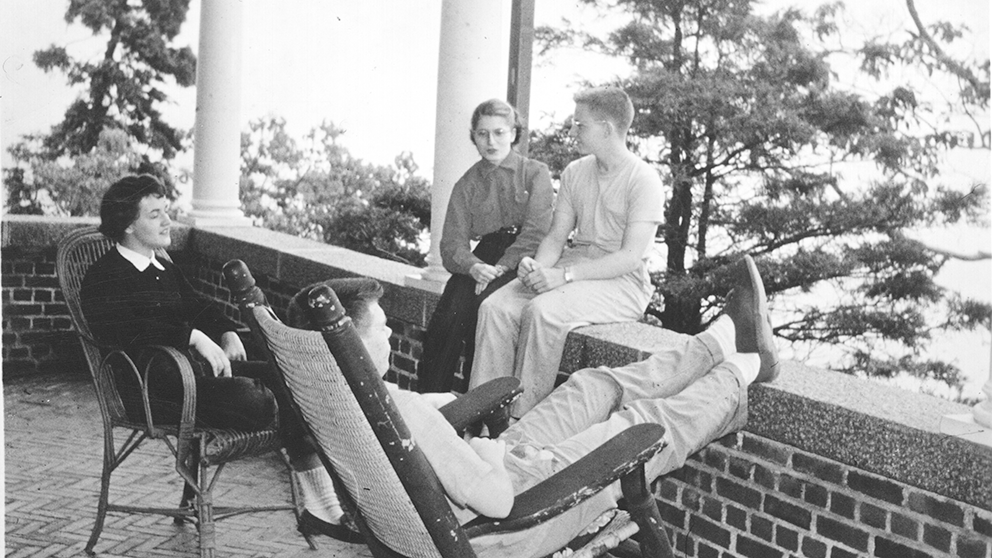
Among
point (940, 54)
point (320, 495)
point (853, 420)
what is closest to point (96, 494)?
point (320, 495)

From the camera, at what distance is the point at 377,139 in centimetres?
1159

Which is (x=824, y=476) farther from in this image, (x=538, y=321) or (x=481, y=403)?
(x=538, y=321)

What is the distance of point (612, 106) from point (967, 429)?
1.73 meters

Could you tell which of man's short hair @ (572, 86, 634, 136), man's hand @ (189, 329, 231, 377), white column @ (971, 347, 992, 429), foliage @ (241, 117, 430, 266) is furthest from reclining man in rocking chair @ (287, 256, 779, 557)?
foliage @ (241, 117, 430, 266)

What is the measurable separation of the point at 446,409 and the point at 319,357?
0.73 metres

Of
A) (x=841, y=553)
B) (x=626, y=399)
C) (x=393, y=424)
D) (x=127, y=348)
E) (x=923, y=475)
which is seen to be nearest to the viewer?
(x=393, y=424)

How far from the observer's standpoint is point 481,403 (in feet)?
9.85

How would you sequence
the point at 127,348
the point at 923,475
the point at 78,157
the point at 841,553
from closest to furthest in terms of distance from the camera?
the point at 923,475
the point at 841,553
the point at 127,348
the point at 78,157

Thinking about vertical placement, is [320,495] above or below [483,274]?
below

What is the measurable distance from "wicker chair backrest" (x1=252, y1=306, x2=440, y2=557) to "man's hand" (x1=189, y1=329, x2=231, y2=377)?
126 cm

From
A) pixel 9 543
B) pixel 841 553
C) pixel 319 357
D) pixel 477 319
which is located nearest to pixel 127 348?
pixel 9 543

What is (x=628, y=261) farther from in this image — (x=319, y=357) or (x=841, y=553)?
(x=319, y=357)

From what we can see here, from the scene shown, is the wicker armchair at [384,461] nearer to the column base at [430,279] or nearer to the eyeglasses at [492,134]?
the eyeglasses at [492,134]

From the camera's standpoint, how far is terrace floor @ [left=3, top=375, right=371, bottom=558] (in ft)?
12.3
